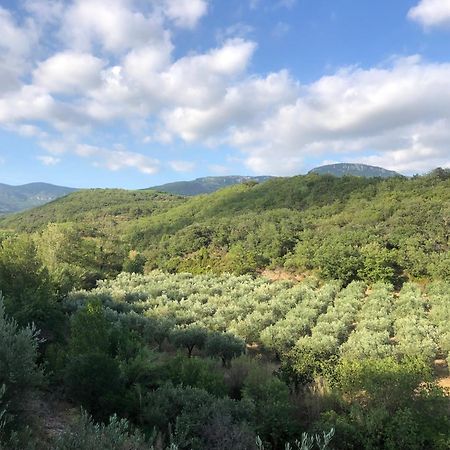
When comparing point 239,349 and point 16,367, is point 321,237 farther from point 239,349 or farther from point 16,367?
point 16,367

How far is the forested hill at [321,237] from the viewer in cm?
4806

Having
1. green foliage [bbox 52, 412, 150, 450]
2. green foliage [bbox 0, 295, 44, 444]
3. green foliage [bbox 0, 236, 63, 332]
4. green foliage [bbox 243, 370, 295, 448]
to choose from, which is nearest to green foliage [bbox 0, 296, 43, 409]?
green foliage [bbox 0, 295, 44, 444]

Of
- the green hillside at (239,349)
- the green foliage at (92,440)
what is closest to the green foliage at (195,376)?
the green hillside at (239,349)

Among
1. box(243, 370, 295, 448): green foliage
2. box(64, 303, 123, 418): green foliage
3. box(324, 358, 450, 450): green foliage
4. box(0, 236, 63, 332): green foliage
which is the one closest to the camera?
box(324, 358, 450, 450): green foliage

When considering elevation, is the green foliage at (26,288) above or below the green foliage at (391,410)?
above

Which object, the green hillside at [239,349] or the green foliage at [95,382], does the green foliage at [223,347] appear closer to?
the green hillside at [239,349]

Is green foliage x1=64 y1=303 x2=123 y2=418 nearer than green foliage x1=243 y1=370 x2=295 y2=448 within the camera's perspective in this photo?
Yes

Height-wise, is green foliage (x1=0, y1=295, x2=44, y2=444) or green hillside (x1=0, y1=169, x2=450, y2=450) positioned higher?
green foliage (x1=0, y1=295, x2=44, y2=444)

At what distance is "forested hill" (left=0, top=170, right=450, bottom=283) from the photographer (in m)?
48.1

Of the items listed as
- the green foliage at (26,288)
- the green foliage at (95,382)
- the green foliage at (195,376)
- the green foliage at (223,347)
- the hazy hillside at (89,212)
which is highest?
the hazy hillside at (89,212)

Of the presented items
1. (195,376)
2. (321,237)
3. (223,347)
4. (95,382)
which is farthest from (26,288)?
(321,237)

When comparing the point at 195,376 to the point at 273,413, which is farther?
the point at 195,376

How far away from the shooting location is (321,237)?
2376 inches

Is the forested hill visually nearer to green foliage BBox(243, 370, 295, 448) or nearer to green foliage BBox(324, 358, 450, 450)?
green foliage BBox(324, 358, 450, 450)
